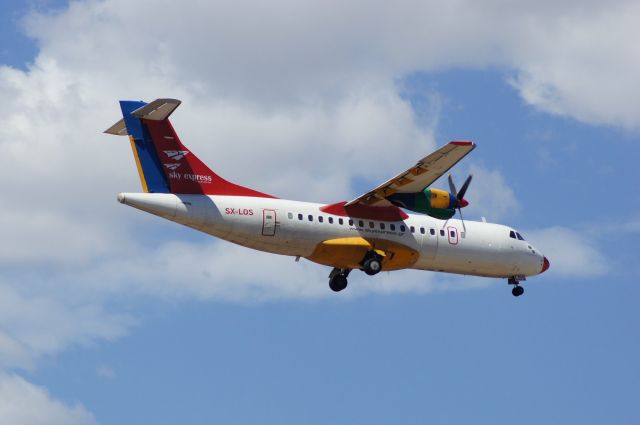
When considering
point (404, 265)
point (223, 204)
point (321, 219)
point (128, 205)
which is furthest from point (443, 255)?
point (128, 205)

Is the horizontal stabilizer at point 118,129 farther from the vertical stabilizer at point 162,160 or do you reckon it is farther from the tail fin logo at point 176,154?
the tail fin logo at point 176,154

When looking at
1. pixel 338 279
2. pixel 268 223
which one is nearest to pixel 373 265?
pixel 338 279

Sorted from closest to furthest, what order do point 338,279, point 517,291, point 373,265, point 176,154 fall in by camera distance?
point 176,154
point 373,265
point 338,279
point 517,291

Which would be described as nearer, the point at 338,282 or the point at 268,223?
the point at 268,223

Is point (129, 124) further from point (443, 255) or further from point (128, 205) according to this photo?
point (443, 255)

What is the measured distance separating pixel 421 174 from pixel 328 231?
396cm

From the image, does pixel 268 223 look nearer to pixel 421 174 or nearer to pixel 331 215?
pixel 331 215

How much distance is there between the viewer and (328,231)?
4750 centimetres

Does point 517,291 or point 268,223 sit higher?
point 517,291

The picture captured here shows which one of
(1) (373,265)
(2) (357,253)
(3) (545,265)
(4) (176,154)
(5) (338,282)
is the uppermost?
(3) (545,265)

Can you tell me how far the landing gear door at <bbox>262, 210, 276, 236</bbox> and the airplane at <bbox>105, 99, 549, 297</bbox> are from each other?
1.4 inches

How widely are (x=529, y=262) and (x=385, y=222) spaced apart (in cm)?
750

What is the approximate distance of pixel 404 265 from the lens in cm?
5012

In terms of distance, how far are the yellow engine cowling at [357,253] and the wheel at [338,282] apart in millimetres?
1692
